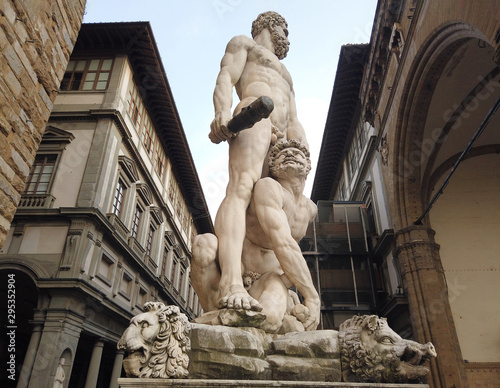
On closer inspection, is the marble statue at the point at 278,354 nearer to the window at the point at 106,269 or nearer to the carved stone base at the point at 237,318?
the carved stone base at the point at 237,318

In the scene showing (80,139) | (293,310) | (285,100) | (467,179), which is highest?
(80,139)

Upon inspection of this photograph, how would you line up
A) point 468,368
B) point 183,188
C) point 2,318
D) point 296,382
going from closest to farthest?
point 296,382 < point 468,368 < point 2,318 < point 183,188

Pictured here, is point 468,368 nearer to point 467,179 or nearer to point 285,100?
point 467,179

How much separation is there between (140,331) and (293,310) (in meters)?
1.13

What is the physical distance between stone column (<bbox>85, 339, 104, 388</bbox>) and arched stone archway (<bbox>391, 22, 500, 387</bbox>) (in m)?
10.1

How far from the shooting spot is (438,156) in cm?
1208

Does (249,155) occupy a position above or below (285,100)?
below

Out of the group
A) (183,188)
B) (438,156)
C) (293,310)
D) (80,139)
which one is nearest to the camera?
(293,310)

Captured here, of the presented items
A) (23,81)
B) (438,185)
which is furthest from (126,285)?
(23,81)

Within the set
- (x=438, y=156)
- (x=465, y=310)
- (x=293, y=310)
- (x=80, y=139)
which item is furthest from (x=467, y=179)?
(x=80, y=139)

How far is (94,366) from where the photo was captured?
13.2 m

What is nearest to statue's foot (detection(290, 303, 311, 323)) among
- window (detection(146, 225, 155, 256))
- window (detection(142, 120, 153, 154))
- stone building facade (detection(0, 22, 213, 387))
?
stone building facade (detection(0, 22, 213, 387))

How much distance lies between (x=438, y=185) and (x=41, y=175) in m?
13.7

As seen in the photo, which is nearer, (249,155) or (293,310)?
(293,310)
